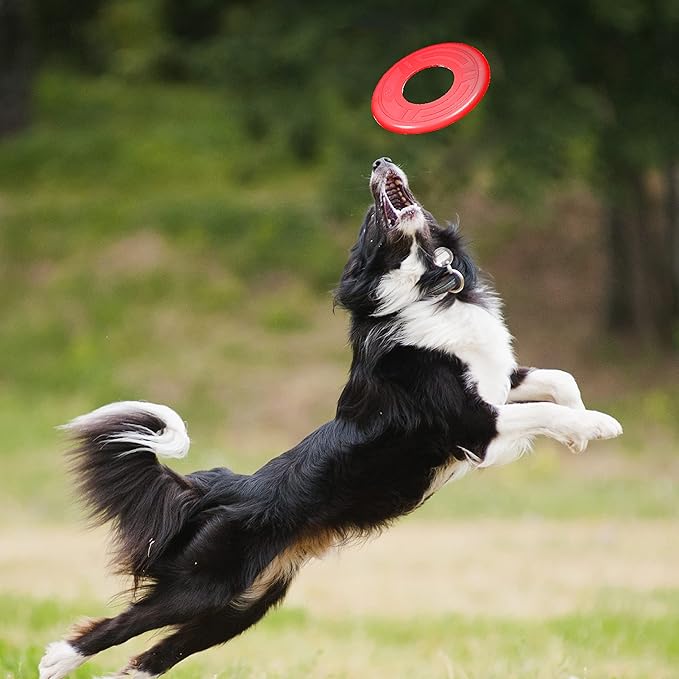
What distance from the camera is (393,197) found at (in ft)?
18.7

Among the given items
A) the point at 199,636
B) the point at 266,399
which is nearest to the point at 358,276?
the point at 199,636

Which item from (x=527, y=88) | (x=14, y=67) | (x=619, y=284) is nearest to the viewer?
(x=527, y=88)

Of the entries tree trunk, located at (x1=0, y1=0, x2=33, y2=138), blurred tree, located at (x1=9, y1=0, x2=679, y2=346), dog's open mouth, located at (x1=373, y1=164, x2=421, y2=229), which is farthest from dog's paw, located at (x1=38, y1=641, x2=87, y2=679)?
tree trunk, located at (x1=0, y1=0, x2=33, y2=138)

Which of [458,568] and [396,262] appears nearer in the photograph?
[396,262]

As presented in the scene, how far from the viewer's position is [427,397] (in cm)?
530

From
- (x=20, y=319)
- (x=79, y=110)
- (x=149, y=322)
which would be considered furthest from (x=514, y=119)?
(x=79, y=110)

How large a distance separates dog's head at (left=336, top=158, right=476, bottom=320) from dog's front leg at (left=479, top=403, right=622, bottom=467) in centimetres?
65

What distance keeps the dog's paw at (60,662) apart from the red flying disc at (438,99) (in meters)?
2.76

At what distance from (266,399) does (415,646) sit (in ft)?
39.9

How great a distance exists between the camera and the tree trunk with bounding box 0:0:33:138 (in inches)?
972

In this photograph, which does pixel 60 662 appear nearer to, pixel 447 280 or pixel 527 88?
pixel 447 280

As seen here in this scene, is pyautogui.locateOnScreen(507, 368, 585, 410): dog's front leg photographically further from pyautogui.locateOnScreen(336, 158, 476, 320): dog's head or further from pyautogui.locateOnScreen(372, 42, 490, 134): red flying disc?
pyautogui.locateOnScreen(372, 42, 490, 134): red flying disc

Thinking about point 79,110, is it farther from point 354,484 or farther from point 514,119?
point 354,484

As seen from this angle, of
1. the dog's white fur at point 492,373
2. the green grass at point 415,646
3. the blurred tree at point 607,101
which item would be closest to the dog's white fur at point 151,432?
the dog's white fur at point 492,373
